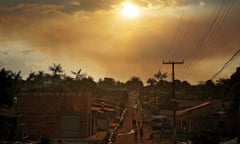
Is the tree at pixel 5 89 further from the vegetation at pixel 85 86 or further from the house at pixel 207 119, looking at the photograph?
the house at pixel 207 119

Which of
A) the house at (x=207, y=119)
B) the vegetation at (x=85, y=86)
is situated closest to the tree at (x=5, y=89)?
the vegetation at (x=85, y=86)

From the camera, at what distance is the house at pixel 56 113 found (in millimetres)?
46125

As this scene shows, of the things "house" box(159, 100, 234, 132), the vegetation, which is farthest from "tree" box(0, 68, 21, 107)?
"house" box(159, 100, 234, 132)

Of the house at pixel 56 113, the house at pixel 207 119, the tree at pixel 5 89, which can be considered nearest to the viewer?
the tree at pixel 5 89

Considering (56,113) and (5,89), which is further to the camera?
(56,113)

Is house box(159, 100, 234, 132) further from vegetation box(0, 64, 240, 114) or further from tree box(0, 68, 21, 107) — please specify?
tree box(0, 68, 21, 107)

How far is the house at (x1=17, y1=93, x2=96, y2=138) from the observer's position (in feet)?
151

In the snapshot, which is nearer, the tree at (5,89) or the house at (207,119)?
the tree at (5,89)

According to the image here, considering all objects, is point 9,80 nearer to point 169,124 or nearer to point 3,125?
point 3,125

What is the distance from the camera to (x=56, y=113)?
4644 cm

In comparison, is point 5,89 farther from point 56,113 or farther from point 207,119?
point 207,119

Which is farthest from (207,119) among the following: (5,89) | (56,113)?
(5,89)

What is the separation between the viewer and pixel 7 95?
4019 cm

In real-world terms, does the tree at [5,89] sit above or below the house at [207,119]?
above
